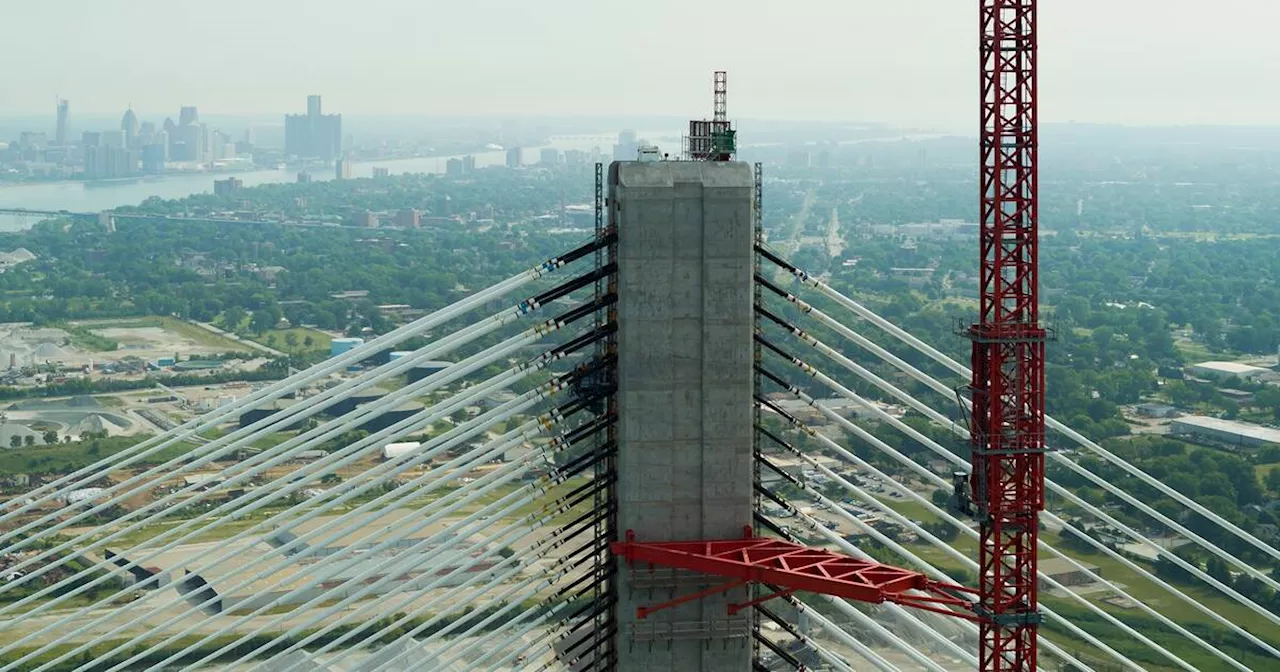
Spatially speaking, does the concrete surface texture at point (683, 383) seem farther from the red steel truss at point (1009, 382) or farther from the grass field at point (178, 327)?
the grass field at point (178, 327)

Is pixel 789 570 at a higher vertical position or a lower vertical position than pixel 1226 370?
higher

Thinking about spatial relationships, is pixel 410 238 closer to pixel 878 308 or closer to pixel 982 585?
pixel 878 308

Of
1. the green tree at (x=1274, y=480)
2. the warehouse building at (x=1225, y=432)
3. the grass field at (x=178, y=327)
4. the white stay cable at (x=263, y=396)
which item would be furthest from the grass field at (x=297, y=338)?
the white stay cable at (x=263, y=396)

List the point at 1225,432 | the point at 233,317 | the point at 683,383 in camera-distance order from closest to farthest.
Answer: the point at 683,383, the point at 1225,432, the point at 233,317

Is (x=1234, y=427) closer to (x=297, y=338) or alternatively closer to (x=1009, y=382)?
(x=1009, y=382)

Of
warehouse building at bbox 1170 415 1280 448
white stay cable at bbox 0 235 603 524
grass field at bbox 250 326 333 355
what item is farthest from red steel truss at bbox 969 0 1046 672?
grass field at bbox 250 326 333 355

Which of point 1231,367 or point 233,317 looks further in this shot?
point 233,317

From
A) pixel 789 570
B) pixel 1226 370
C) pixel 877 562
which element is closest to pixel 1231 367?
pixel 1226 370

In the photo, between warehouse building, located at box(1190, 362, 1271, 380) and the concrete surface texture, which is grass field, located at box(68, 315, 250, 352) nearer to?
warehouse building, located at box(1190, 362, 1271, 380)
